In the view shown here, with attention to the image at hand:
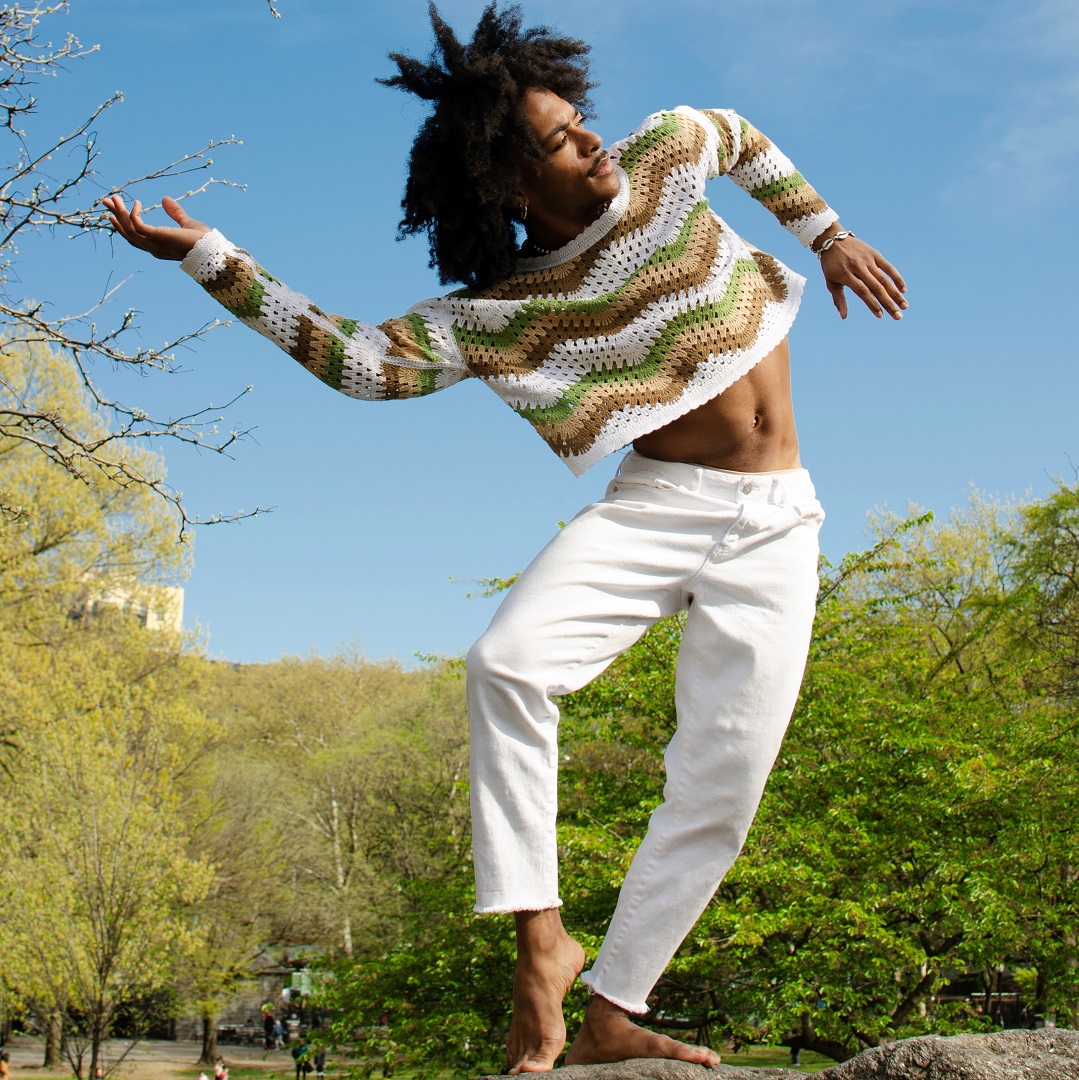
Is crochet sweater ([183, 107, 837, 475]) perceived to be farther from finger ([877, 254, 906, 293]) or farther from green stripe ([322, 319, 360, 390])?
finger ([877, 254, 906, 293])

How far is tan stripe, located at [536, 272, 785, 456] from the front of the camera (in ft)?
9.27

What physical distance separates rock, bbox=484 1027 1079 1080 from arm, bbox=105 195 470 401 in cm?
160

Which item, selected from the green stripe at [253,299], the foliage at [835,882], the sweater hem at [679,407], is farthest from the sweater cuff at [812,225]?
the foliage at [835,882]

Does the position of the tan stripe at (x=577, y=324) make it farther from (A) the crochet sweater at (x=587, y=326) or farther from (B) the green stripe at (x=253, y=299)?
(B) the green stripe at (x=253, y=299)

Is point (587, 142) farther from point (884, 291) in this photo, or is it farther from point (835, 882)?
point (835, 882)

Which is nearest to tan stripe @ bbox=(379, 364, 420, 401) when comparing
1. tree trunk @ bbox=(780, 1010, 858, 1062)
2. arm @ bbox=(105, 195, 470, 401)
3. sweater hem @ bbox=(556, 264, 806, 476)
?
arm @ bbox=(105, 195, 470, 401)

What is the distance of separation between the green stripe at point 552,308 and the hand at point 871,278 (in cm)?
46

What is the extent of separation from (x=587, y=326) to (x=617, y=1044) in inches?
65.7

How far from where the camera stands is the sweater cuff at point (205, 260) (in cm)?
281

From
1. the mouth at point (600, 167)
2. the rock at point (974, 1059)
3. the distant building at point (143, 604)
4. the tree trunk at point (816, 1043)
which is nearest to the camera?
the rock at point (974, 1059)

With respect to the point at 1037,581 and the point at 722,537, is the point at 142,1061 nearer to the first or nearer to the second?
the point at 1037,581

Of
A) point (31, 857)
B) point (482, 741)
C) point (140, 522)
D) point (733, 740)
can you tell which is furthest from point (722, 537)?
point (140, 522)

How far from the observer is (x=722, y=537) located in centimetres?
277

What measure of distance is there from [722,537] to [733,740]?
0.47 metres
